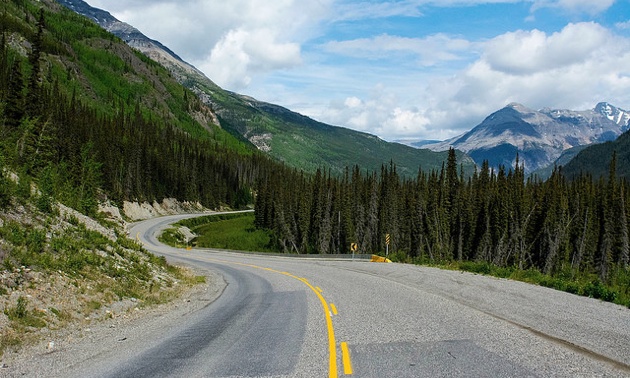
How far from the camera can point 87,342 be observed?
9.68m

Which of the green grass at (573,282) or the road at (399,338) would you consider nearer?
the road at (399,338)

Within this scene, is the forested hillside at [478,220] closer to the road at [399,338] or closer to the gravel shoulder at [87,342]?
the road at [399,338]

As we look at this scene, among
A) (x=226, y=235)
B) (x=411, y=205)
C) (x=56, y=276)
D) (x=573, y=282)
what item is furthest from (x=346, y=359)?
(x=226, y=235)

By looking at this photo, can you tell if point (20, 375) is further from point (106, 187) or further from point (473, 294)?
point (106, 187)

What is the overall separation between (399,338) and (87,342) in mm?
6876

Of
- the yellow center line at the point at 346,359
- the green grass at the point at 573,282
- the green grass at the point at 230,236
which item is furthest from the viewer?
the green grass at the point at 230,236

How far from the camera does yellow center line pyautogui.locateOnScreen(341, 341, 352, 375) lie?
274 inches

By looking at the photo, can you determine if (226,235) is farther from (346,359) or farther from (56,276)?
(346,359)

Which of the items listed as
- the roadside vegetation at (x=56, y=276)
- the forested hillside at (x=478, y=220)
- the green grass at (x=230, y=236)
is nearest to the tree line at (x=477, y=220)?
the forested hillside at (x=478, y=220)

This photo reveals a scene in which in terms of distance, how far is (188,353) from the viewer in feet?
27.4

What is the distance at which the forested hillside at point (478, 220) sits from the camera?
71875 millimetres

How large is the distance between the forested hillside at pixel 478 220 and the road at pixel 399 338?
4791 cm

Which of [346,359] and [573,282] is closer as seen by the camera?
[346,359]

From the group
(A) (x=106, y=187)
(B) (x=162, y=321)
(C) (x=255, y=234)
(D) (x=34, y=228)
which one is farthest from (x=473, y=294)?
(A) (x=106, y=187)
